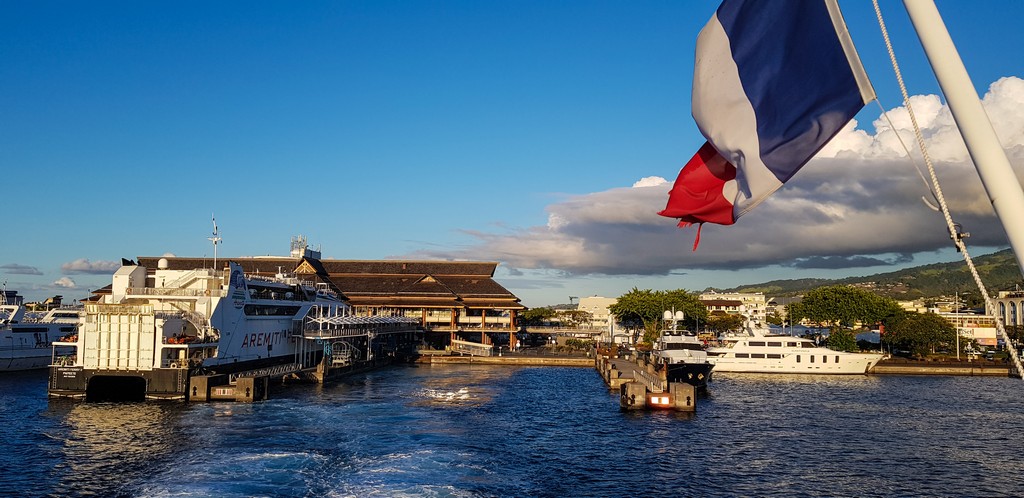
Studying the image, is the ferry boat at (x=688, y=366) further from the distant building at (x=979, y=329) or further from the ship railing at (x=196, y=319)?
the distant building at (x=979, y=329)

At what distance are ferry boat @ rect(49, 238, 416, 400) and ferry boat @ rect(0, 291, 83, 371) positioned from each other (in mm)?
13762

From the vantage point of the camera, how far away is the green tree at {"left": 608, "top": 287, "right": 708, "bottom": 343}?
13362 centimetres

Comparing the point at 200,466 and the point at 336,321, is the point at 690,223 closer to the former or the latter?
the point at 200,466

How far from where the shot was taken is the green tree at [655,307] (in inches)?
5261

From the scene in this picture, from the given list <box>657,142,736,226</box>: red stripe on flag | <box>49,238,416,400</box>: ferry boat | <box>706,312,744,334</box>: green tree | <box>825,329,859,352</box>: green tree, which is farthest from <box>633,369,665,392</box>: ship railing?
<box>706,312,744,334</box>: green tree

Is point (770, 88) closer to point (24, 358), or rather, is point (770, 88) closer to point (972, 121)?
point (972, 121)

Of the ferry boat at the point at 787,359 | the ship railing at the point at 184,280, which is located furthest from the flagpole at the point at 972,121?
the ferry boat at the point at 787,359

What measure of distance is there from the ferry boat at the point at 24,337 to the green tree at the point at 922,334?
100 meters

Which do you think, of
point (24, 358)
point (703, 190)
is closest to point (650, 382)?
point (703, 190)

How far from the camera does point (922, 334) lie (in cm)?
10338

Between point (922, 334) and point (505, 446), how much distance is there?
84880mm

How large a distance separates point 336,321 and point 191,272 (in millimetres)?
16947

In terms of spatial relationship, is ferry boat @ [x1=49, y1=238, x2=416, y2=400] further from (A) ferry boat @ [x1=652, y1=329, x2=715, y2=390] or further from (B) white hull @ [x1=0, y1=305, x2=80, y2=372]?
(A) ferry boat @ [x1=652, y1=329, x2=715, y2=390]

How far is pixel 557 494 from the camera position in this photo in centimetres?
2989
